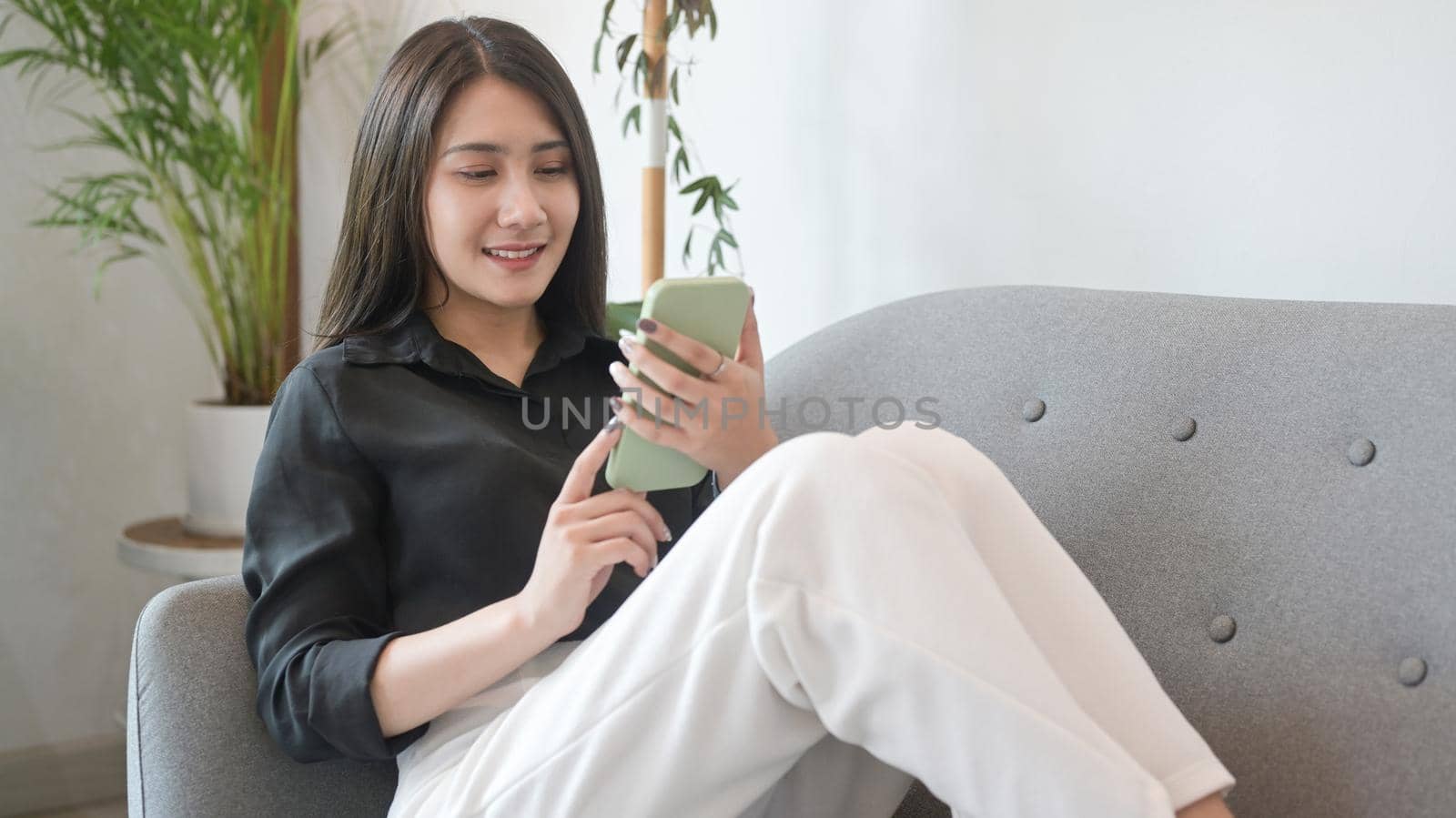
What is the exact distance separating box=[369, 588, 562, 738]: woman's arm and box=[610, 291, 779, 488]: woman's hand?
19cm

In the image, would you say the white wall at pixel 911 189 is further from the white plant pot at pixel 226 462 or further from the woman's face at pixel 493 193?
the woman's face at pixel 493 193

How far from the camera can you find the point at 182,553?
2.37 m

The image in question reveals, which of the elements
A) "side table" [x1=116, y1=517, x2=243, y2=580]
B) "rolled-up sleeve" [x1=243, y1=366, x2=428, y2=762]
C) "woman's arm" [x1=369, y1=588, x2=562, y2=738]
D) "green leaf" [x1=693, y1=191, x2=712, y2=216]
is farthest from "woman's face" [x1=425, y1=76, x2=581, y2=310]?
"side table" [x1=116, y1=517, x2=243, y2=580]

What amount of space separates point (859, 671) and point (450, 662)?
0.37m

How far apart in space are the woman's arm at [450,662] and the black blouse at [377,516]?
0.05 feet

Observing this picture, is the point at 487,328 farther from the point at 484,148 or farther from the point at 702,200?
the point at 702,200

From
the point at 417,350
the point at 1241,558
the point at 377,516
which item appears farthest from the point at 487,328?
the point at 1241,558

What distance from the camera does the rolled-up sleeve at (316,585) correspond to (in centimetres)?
109

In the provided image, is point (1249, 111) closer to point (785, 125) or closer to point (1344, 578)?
point (1344, 578)

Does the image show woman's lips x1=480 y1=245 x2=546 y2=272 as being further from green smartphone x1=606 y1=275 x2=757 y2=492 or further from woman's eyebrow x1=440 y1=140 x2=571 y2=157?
green smartphone x1=606 y1=275 x2=757 y2=492

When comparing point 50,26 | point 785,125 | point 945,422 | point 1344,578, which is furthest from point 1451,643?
point 50,26

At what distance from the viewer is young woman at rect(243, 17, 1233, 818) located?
35.0 inches

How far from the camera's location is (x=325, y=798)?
3.90 ft

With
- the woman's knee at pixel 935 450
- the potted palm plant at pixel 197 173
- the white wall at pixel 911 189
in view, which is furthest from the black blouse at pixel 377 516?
the potted palm plant at pixel 197 173
